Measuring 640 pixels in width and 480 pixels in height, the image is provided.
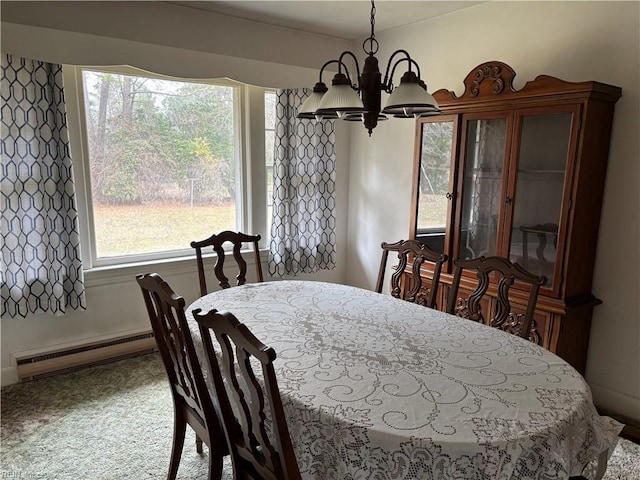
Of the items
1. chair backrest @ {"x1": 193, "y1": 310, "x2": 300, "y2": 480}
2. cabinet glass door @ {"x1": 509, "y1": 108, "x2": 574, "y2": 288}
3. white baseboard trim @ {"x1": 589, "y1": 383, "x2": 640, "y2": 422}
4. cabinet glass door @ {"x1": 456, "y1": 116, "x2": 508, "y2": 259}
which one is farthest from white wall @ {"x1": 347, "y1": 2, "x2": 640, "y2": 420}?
chair backrest @ {"x1": 193, "y1": 310, "x2": 300, "y2": 480}

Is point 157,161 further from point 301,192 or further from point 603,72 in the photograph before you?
point 603,72

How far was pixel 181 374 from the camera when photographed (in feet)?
5.82

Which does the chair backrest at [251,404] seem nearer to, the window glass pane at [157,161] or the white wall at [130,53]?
the white wall at [130,53]

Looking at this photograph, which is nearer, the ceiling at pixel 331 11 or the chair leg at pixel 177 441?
the chair leg at pixel 177 441

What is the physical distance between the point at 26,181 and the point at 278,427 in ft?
7.80

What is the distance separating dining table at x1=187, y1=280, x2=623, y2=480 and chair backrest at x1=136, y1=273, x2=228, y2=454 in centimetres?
15

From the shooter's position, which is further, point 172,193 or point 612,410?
point 172,193

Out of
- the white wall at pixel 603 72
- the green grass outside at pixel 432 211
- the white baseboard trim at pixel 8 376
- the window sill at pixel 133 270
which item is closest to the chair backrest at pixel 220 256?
the window sill at pixel 133 270

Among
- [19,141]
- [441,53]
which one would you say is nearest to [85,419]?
[19,141]

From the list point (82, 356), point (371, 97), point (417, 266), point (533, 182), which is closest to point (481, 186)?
point (533, 182)

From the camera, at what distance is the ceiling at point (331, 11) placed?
3.03 m

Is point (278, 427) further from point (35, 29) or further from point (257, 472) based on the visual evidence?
point (35, 29)

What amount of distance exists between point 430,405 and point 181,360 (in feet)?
3.02

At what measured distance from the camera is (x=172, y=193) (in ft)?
11.4
